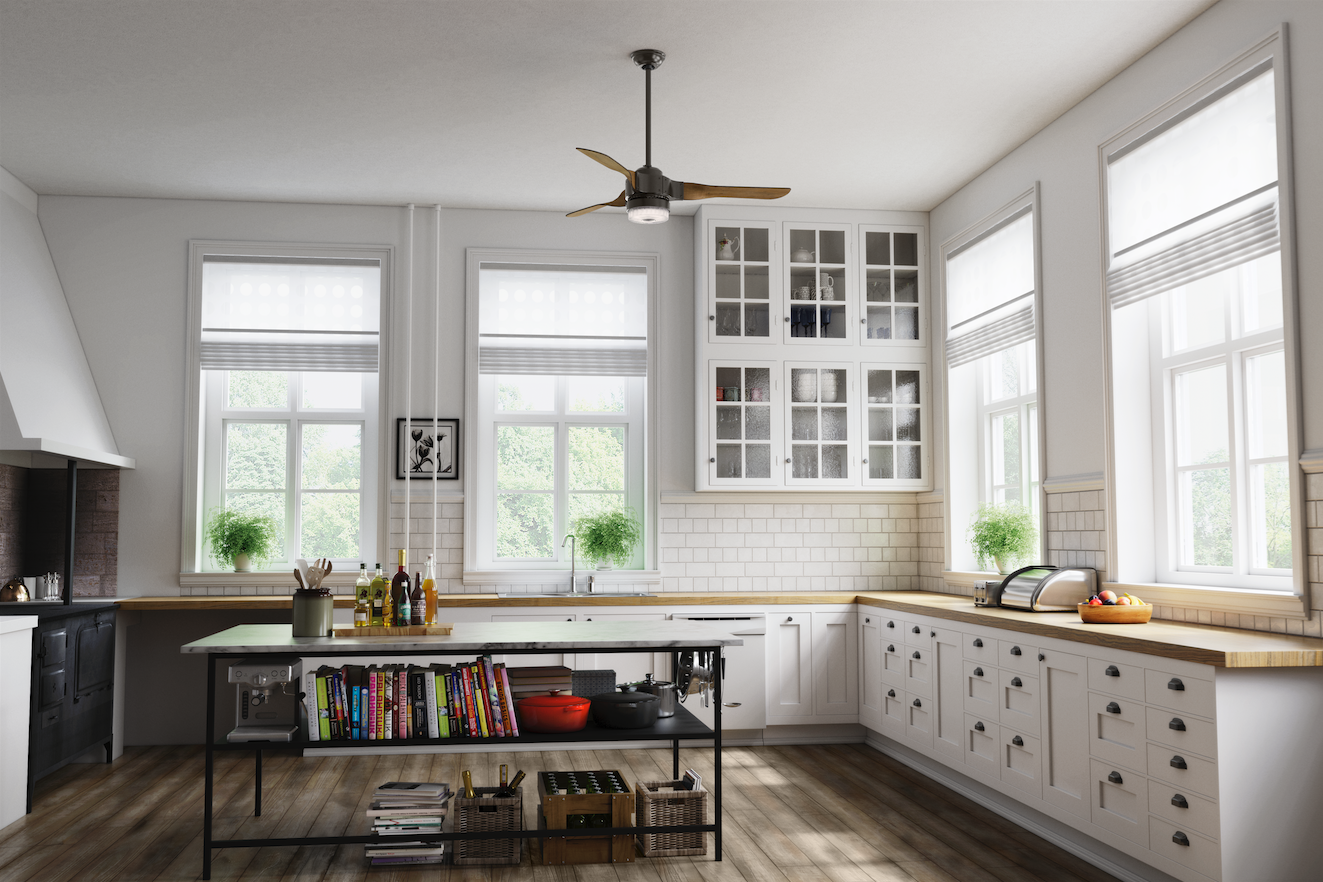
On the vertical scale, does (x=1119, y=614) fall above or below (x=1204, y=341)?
below

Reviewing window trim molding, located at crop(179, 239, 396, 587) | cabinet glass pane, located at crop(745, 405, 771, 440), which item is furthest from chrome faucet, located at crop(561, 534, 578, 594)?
cabinet glass pane, located at crop(745, 405, 771, 440)

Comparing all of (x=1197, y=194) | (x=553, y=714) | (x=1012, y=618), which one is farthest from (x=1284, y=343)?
(x=553, y=714)

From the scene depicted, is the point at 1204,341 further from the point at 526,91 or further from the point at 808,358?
the point at 526,91

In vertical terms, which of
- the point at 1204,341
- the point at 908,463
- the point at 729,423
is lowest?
the point at 908,463

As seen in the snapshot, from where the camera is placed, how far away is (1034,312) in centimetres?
553

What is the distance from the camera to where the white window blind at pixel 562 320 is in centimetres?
700

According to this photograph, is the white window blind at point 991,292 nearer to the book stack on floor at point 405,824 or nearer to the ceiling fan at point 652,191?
the ceiling fan at point 652,191

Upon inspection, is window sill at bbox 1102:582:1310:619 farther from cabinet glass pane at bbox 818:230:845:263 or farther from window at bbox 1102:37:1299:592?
cabinet glass pane at bbox 818:230:845:263

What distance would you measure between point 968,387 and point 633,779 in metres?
3.21

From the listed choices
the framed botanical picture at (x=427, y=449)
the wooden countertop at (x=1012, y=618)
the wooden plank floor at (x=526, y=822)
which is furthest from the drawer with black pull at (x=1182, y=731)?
the framed botanical picture at (x=427, y=449)

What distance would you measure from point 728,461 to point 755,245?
57.2 inches

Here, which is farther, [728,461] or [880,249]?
[880,249]

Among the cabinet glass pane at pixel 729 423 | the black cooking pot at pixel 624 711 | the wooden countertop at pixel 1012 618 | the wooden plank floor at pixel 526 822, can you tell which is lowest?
the wooden plank floor at pixel 526 822

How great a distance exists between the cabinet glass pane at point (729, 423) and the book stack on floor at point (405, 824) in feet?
10.9
